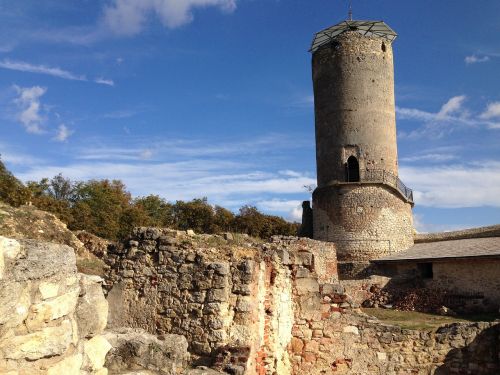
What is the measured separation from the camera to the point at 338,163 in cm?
2612

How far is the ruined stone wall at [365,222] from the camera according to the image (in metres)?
24.7

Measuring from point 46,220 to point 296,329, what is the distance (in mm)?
12169

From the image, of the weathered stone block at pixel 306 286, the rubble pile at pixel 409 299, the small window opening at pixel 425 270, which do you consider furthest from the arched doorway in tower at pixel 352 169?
the weathered stone block at pixel 306 286

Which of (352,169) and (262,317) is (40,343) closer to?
(262,317)

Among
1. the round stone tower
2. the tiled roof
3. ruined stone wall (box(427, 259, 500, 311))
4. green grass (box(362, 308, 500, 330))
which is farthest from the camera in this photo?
the round stone tower

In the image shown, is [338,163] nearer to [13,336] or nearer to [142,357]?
[142,357]

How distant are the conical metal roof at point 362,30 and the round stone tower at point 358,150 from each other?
0.06 m

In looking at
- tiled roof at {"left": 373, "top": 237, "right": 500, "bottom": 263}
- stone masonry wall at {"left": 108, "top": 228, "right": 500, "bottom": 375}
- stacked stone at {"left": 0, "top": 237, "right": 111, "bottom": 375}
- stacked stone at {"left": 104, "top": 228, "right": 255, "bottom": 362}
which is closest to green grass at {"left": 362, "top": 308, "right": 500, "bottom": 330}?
tiled roof at {"left": 373, "top": 237, "right": 500, "bottom": 263}

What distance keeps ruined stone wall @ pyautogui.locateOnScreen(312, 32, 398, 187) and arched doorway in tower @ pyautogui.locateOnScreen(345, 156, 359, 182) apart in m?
0.22

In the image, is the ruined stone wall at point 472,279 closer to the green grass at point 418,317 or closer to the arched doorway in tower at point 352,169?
the green grass at point 418,317

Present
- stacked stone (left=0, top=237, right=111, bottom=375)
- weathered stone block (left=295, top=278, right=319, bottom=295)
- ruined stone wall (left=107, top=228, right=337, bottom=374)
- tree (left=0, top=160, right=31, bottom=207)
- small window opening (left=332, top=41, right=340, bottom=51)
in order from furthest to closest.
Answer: small window opening (left=332, top=41, right=340, bottom=51)
tree (left=0, top=160, right=31, bottom=207)
weathered stone block (left=295, top=278, right=319, bottom=295)
ruined stone wall (left=107, top=228, right=337, bottom=374)
stacked stone (left=0, top=237, right=111, bottom=375)

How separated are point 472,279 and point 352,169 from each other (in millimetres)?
9239

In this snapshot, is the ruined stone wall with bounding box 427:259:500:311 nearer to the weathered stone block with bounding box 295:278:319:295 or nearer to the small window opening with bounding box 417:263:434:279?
the small window opening with bounding box 417:263:434:279

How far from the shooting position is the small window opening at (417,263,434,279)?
2092 centimetres
